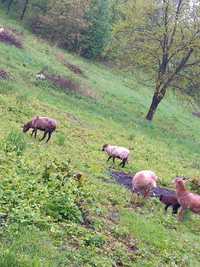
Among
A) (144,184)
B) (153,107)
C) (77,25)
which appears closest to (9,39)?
(77,25)

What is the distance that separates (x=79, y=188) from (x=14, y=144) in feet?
11.0

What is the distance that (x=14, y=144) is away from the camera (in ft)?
51.3

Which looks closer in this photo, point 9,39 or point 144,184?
point 144,184

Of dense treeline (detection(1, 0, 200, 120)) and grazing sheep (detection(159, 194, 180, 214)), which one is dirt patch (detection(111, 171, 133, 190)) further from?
dense treeline (detection(1, 0, 200, 120))

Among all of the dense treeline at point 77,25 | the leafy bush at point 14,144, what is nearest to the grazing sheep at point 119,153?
the leafy bush at point 14,144

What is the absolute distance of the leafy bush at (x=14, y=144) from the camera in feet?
49.2

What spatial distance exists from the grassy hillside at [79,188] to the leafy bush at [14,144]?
0.03 meters

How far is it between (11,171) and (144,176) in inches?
215

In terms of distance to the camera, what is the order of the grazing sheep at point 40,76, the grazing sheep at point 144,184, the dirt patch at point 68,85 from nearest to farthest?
the grazing sheep at point 144,184 → the grazing sheep at point 40,76 → the dirt patch at point 68,85

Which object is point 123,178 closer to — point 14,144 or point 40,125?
point 40,125

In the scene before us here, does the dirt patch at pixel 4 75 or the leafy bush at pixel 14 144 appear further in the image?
the dirt patch at pixel 4 75

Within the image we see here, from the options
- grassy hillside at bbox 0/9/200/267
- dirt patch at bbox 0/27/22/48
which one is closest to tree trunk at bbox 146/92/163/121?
grassy hillside at bbox 0/9/200/267

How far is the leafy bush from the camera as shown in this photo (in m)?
15.0

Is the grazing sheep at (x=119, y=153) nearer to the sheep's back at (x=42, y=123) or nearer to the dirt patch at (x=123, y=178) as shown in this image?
the dirt patch at (x=123, y=178)
